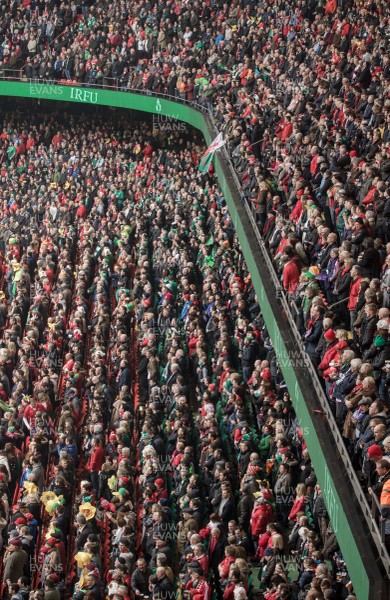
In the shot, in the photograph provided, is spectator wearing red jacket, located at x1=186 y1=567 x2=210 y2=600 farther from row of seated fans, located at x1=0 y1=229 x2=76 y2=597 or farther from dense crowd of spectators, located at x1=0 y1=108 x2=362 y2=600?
row of seated fans, located at x1=0 y1=229 x2=76 y2=597

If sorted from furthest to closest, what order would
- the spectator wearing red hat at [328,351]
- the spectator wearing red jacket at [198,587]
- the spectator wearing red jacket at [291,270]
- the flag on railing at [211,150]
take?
the flag on railing at [211,150] → the spectator wearing red jacket at [291,270] → the spectator wearing red hat at [328,351] → the spectator wearing red jacket at [198,587]

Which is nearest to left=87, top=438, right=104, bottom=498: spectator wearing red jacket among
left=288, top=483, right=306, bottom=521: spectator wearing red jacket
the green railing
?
the green railing

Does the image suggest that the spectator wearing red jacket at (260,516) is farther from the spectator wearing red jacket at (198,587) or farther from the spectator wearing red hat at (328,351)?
the spectator wearing red hat at (328,351)

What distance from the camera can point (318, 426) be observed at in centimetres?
1470

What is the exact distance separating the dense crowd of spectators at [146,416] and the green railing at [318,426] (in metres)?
0.47

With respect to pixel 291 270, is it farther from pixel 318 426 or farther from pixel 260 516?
pixel 260 516

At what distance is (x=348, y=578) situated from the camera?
1344 centimetres

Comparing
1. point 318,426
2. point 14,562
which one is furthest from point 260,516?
point 14,562

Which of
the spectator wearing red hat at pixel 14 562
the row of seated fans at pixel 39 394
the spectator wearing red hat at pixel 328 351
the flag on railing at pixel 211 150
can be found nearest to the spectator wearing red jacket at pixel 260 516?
the spectator wearing red hat at pixel 328 351

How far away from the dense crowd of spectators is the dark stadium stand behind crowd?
0.05m

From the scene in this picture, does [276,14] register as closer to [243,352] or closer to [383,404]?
[243,352]

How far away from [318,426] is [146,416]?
15.1ft

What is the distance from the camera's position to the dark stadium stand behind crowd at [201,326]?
47.2 ft

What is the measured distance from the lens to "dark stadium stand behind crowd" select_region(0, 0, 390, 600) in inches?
566
